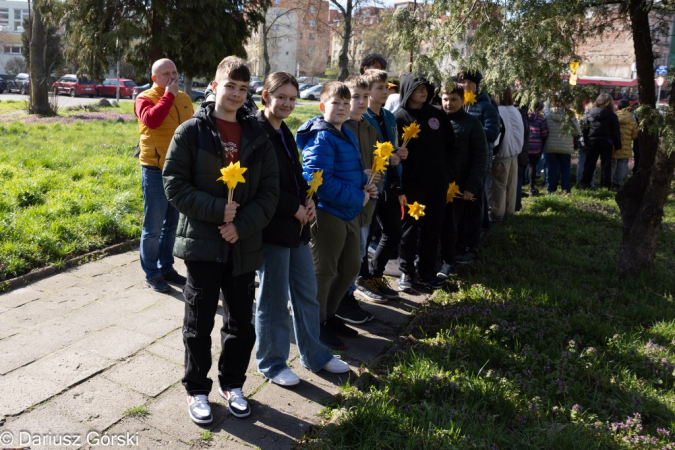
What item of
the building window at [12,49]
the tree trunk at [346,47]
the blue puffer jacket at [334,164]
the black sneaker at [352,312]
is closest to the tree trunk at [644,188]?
the black sneaker at [352,312]

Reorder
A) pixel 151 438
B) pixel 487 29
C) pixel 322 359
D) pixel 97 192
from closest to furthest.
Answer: pixel 151 438
pixel 322 359
pixel 487 29
pixel 97 192

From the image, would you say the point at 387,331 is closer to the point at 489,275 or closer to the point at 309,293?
the point at 309,293

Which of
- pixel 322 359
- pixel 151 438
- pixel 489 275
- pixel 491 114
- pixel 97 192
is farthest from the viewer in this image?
pixel 97 192

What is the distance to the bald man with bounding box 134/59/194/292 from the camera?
5188mm

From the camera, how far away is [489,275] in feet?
20.8

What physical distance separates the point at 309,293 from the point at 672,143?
11.9ft

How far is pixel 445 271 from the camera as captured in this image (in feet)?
20.9

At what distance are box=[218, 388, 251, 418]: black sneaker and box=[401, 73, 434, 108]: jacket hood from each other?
128 inches

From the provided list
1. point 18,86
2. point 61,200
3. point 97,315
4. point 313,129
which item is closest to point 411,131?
point 313,129

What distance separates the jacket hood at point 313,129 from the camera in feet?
13.5

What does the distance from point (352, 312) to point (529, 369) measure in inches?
61.2

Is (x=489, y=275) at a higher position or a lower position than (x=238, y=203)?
lower

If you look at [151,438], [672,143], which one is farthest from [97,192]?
[672,143]

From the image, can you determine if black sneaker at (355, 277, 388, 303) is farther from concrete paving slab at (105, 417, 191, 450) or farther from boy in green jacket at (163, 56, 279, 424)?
concrete paving slab at (105, 417, 191, 450)
